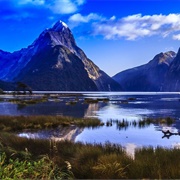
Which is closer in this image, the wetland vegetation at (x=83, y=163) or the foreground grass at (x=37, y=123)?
the wetland vegetation at (x=83, y=163)

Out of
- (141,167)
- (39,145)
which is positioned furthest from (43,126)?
(141,167)

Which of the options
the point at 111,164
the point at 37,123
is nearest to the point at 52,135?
the point at 37,123

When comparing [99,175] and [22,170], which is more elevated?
[22,170]

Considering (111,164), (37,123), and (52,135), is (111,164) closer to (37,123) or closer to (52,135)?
(52,135)

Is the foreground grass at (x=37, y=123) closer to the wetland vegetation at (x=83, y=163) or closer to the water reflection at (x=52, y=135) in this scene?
the water reflection at (x=52, y=135)

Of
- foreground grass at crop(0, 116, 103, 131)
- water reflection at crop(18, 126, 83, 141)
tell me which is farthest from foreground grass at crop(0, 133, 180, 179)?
foreground grass at crop(0, 116, 103, 131)

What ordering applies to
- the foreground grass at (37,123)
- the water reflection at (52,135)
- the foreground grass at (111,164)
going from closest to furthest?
the foreground grass at (111,164) → the water reflection at (52,135) → the foreground grass at (37,123)

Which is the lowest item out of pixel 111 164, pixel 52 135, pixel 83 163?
pixel 52 135

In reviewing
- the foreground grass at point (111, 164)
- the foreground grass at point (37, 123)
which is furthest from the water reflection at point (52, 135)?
the foreground grass at point (111, 164)

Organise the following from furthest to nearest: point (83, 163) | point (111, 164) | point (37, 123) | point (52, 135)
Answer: point (37, 123)
point (52, 135)
point (83, 163)
point (111, 164)

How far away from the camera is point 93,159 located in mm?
13180

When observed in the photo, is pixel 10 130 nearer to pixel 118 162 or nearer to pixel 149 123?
pixel 149 123

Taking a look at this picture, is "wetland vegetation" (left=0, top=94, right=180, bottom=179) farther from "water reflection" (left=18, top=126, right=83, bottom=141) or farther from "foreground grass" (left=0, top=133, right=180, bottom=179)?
"water reflection" (left=18, top=126, right=83, bottom=141)

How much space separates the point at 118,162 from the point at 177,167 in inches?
88.7
